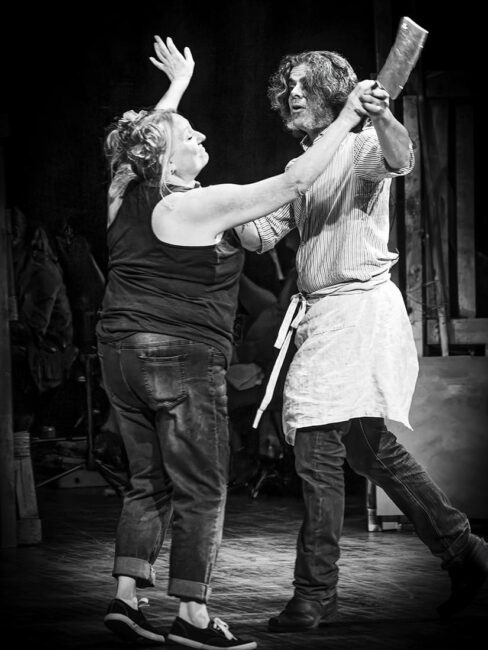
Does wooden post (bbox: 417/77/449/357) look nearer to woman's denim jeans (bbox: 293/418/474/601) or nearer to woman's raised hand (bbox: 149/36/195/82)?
woman's denim jeans (bbox: 293/418/474/601)

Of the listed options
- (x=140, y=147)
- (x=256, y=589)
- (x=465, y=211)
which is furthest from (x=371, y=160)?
(x=465, y=211)

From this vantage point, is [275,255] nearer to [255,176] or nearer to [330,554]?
[255,176]

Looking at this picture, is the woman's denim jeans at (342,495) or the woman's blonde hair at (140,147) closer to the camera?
the woman's blonde hair at (140,147)

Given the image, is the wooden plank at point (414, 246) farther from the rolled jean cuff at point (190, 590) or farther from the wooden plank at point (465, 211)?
the rolled jean cuff at point (190, 590)

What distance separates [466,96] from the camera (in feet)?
20.2

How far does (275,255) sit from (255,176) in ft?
3.41

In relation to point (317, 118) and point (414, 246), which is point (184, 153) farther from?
point (414, 246)

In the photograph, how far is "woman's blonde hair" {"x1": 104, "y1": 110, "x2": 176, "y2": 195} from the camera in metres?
3.61

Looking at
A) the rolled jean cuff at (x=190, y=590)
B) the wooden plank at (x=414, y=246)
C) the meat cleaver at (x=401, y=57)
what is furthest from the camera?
the wooden plank at (x=414, y=246)

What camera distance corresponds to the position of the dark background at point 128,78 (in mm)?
9000

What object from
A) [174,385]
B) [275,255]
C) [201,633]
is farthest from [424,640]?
[275,255]

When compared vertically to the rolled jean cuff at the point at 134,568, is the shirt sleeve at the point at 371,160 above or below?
above

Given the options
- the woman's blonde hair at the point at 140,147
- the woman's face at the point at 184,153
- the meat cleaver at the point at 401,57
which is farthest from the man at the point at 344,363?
the woman's blonde hair at the point at 140,147

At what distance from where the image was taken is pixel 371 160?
3.99 meters
